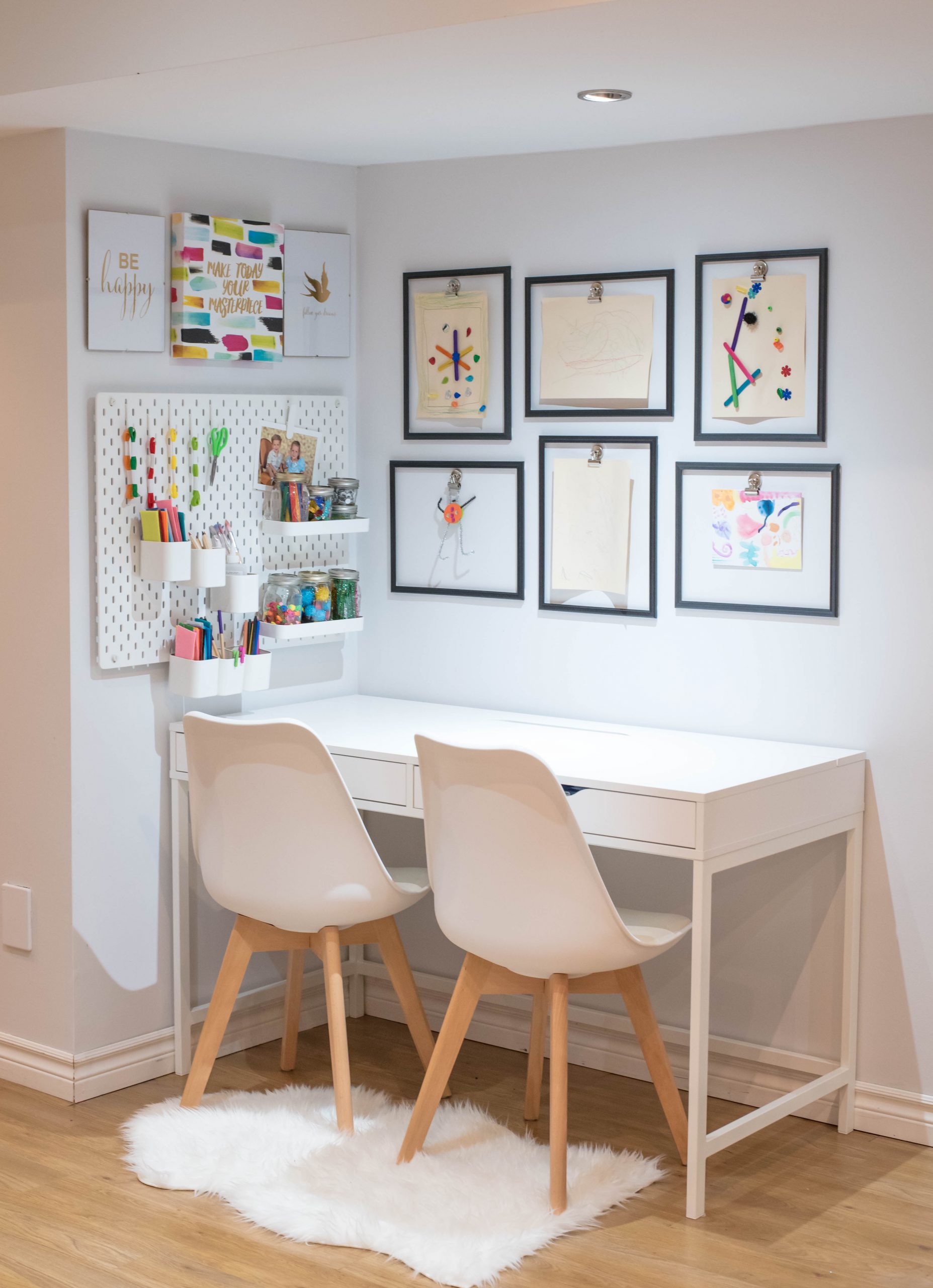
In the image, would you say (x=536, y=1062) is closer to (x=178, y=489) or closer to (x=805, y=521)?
(x=805, y=521)

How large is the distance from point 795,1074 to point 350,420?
1.87 metres

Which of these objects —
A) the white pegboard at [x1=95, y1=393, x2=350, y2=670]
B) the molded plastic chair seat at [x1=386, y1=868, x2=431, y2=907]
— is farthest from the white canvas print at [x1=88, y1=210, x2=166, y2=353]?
the molded plastic chair seat at [x1=386, y1=868, x2=431, y2=907]

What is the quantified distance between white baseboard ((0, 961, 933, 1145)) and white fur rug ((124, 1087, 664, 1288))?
21 cm

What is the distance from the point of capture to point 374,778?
315 centimetres

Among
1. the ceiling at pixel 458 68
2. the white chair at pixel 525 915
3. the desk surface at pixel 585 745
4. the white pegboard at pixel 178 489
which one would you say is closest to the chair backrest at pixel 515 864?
the white chair at pixel 525 915

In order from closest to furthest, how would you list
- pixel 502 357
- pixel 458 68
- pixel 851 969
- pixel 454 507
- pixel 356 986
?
pixel 458 68 < pixel 851 969 < pixel 502 357 < pixel 454 507 < pixel 356 986

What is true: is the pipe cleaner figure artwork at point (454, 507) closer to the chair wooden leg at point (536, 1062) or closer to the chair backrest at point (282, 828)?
the chair backrest at point (282, 828)

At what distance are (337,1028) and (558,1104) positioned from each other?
1.73 feet

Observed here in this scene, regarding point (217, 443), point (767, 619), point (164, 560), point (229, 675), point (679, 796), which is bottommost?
point (679, 796)

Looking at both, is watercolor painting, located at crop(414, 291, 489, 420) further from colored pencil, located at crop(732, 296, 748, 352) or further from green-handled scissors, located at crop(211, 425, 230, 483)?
colored pencil, located at crop(732, 296, 748, 352)

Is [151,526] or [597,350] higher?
[597,350]

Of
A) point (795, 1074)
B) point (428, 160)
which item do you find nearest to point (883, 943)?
point (795, 1074)

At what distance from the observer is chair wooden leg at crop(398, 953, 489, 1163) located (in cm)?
290

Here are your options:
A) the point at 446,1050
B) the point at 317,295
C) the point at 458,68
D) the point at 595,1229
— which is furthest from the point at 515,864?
the point at 317,295
